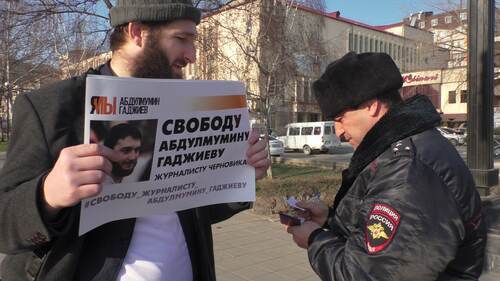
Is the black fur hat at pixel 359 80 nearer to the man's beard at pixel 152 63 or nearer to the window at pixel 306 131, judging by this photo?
the man's beard at pixel 152 63

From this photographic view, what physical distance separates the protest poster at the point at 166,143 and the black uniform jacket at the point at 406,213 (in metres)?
0.43

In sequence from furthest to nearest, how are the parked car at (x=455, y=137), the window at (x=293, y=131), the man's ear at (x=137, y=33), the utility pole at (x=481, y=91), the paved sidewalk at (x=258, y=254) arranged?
the parked car at (x=455, y=137), the window at (x=293, y=131), the utility pole at (x=481, y=91), the paved sidewalk at (x=258, y=254), the man's ear at (x=137, y=33)

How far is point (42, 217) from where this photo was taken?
1.38 metres

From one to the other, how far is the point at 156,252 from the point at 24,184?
540 millimetres

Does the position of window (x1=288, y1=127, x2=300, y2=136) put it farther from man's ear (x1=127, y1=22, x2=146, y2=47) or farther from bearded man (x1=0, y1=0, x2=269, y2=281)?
man's ear (x1=127, y1=22, x2=146, y2=47)

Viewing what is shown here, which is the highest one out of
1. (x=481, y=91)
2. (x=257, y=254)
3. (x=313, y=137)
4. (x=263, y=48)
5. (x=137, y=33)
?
(x=263, y=48)

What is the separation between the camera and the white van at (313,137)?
31.6m

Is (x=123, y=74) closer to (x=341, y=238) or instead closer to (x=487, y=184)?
(x=341, y=238)

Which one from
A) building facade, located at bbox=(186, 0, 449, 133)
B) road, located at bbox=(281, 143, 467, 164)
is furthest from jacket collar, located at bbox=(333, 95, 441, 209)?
road, located at bbox=(281, 143, 467, 164)

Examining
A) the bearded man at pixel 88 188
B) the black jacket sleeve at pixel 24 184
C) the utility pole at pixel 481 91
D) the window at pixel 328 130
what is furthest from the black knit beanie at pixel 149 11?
the window at pixel 328 130

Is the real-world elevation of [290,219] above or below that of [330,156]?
above

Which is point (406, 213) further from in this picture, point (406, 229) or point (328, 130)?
point (328, 130)

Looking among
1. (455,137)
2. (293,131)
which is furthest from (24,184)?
(455,137)

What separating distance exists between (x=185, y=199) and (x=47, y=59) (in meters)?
19.8
